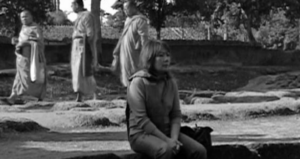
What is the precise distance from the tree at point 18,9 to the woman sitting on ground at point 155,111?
20.6 metres

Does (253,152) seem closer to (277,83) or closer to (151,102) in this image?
(151,102)

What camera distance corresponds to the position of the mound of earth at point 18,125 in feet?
27.9

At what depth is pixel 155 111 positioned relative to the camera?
5059 millimetres

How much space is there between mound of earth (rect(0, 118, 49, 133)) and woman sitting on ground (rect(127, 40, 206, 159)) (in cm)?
394

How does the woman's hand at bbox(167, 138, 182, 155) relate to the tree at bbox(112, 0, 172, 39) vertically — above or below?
below

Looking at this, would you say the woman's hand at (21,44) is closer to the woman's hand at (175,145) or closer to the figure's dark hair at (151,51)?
the figure's dark hair at (151,51)

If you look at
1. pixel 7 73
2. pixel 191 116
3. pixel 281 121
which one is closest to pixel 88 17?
pixel 191 116

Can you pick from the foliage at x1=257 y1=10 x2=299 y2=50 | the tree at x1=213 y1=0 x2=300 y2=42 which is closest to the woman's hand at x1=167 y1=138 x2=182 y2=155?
the tree at x1=213 y1=0 x2=300 y2=42

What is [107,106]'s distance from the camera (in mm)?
12180

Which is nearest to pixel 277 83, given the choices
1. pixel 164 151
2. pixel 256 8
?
pixel 256 8

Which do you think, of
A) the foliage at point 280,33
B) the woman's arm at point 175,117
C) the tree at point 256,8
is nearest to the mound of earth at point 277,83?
the tree at point 256,8

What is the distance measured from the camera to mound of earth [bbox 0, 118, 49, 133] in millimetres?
8516

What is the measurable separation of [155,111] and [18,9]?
21.4 meters

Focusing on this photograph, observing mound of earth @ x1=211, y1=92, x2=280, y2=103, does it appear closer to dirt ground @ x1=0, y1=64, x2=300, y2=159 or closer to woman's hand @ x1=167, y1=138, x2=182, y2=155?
dirt ground @ x1=0, y1=64, x2=300, y2=159
